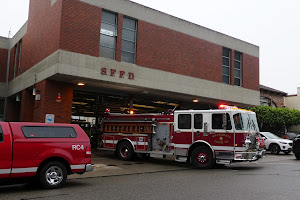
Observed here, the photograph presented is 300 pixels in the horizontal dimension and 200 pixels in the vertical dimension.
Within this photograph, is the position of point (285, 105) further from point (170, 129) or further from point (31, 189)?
point (31, 189)

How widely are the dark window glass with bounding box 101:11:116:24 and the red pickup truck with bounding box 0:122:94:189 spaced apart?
10.5 metres

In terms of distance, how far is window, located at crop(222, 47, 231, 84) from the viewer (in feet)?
79.7

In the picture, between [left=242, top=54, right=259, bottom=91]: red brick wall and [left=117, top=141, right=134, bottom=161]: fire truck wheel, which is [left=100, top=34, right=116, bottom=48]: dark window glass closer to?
[left=117, top=141, right=134, bottom=161]: fire truck wheel

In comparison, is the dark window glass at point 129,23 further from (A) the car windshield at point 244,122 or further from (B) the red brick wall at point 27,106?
(A) the car windshield at point 244,122

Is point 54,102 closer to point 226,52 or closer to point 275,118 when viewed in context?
point 226,52

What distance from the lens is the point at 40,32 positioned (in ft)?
63.2

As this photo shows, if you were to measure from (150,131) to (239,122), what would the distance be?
4.14 m

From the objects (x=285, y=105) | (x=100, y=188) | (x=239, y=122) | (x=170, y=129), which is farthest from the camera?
(x=285, y=105)

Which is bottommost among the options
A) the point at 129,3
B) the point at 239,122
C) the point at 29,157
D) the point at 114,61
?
the point at 29,157

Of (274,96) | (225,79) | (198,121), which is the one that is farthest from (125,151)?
(274,96)

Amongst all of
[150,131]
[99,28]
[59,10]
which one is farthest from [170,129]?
[59,10]

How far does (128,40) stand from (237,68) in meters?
10.4

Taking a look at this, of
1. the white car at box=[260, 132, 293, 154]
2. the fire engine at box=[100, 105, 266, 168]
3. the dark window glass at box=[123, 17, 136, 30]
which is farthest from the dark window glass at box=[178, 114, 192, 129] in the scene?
the white car at box=[260, 132, 293, 154]

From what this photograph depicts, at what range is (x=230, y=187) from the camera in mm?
8523
